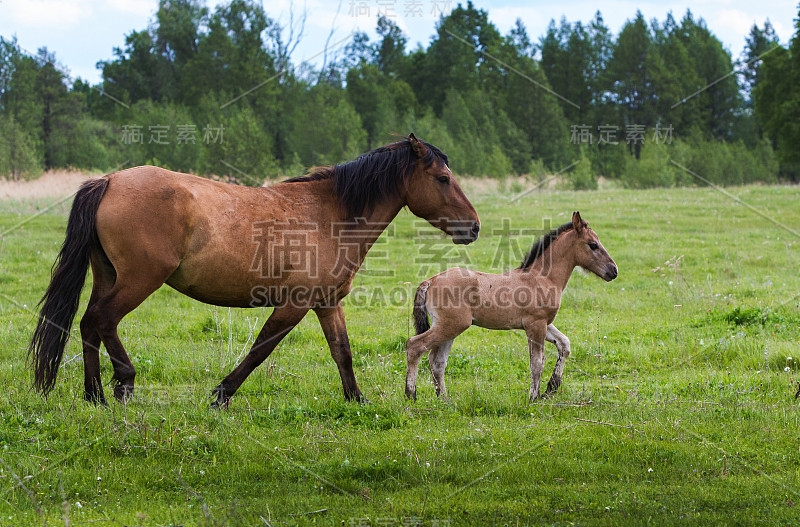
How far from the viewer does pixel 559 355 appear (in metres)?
6.81

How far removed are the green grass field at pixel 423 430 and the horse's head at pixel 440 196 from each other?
1605mm

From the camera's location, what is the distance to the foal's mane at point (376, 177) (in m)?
6.61

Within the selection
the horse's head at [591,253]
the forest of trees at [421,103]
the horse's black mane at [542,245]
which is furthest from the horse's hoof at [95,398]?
the forest of trees at [421,103]

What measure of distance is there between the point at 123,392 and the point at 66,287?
3.49 feet

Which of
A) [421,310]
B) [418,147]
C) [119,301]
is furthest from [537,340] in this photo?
[119,301]

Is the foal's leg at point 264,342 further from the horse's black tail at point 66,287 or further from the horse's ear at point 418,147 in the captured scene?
the horse's ear at point 418,147

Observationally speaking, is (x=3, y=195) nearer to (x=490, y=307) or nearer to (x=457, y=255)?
(x=457, y=255)

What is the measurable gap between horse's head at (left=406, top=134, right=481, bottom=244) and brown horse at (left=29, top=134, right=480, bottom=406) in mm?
10

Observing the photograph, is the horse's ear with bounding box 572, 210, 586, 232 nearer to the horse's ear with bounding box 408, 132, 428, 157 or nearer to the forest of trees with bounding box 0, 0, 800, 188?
the horse's ear with bounding box 408, 132, 428, 157

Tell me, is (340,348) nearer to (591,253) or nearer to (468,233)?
(468,233)

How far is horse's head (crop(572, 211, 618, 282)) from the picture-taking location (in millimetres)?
7070

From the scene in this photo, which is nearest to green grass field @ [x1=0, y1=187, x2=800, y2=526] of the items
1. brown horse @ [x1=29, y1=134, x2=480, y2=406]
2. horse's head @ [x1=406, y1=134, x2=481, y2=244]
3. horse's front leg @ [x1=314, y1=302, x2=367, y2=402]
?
horse's front leg @ [x1=314, y1=302, x2=367, y2=402]

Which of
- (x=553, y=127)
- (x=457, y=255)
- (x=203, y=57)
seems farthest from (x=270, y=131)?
(x=457, y=255)

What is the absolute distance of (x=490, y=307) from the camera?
681cm
